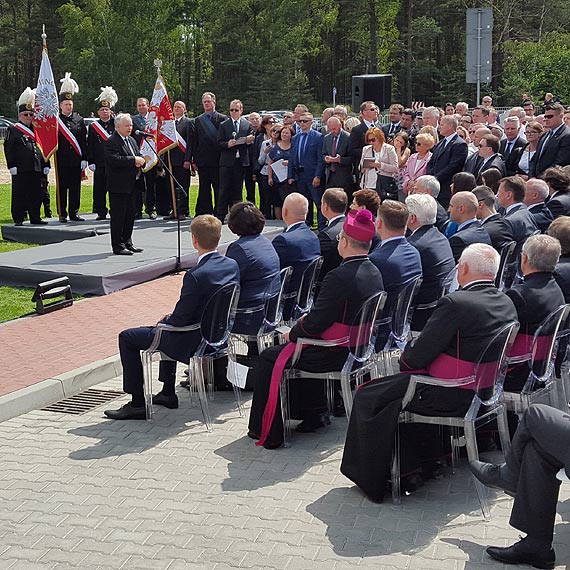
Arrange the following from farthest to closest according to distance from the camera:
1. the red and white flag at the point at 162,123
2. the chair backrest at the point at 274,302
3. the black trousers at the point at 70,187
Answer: the black trousers at the point at 70,187 → the red and white flag at the point at 162,123 → the chair backrest at the point at 274,302

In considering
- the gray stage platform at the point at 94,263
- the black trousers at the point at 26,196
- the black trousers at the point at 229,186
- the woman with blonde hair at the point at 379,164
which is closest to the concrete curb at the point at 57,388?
the gray stage platform at the point at 94,263

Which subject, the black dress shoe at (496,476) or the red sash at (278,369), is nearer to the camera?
the black dress shoe at (496,476)

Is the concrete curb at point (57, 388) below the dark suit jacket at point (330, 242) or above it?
below

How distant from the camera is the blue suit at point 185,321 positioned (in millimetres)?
6973

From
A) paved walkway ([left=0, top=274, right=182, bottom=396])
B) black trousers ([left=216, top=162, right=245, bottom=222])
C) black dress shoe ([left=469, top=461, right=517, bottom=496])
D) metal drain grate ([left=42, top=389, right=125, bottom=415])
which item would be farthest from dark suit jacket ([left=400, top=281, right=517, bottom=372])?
black trousers ([left=216, top=162, right=245, bottom=222])

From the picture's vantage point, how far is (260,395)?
21.6ft

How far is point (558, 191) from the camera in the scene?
981cm

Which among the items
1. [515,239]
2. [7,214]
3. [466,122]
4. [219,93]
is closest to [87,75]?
[219,93]

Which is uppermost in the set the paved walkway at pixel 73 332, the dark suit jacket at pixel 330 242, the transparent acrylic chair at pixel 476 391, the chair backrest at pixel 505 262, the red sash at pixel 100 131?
the red sash at pixel 100 131

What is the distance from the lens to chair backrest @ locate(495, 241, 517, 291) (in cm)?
840

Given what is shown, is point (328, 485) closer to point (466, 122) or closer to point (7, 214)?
point (466, 122)

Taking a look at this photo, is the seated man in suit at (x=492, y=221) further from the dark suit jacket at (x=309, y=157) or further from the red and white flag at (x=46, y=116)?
the red and white flag at (x=46, y=116)

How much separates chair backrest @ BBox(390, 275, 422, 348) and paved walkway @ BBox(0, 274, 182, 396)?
2930 millimetres

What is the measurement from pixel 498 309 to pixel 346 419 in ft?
6.59
